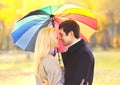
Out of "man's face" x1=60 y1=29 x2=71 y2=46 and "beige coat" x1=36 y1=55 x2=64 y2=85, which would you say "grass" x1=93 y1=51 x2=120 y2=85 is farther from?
"beige coat" x1=36 y1=55 x2=64 y2=85

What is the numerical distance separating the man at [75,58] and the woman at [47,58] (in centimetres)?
9

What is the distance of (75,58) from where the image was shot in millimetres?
2209

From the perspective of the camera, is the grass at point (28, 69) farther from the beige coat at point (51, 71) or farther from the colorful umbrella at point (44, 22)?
the beige coat at point (51, 71)

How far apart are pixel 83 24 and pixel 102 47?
1251mm

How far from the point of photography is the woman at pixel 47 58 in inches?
84.0

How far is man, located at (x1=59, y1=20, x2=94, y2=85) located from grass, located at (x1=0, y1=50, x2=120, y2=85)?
1.81 meters

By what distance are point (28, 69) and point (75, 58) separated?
191 cm

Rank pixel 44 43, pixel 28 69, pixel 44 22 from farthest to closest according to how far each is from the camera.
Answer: pixel 28 69, pixel 44 22, pixel 44 43

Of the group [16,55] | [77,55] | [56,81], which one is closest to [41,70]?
[56,81]

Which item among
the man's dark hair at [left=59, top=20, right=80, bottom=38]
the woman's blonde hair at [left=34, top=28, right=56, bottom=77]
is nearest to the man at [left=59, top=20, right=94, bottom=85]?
the man's dark hair at [left=59, top=20, right=80, bottom=38]

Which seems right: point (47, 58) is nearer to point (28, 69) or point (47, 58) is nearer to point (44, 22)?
point (44, 22)

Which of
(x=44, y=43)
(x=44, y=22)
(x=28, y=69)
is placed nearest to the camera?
(x=44, y=43)

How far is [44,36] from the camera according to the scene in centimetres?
214

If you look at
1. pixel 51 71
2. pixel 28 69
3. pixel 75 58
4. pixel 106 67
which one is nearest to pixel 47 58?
pixel 51 71
